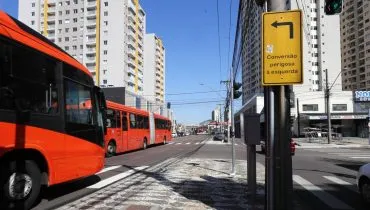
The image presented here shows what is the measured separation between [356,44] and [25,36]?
133630mm

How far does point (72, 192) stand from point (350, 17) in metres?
136

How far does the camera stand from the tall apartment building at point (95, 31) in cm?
10744

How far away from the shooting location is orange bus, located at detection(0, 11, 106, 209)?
25.2 feet

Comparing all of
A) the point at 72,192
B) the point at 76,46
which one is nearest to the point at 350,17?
the point at 76,46

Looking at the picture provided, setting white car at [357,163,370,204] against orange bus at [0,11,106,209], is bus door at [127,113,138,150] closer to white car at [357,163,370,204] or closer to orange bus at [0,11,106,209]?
orange bus at [0,11,106,209]

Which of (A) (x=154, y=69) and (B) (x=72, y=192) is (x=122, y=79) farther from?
(B) (x=72, y=192)

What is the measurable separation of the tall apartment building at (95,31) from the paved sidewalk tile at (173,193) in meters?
94.3

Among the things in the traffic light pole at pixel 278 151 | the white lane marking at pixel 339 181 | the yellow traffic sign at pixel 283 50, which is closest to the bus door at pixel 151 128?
the white lane marking at pixel 339 181

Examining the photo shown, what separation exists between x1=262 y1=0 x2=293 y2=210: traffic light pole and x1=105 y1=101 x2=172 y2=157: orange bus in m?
16.4

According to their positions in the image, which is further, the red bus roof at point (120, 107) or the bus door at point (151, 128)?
the bus door at point (151, 128)

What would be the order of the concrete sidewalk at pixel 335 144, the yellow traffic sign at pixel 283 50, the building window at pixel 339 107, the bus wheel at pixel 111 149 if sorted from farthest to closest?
the building window at pixel 339 107
the concrete sidewalk at pixel 335 144
the bus wheel at pixel 111 149
the yellow traffic sign at pixel 283 50

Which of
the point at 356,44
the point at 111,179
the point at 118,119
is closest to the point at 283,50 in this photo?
the point at 111,179

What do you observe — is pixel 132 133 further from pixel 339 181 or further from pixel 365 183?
pixel 365 183

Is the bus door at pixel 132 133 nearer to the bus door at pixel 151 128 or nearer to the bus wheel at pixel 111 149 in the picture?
the bus wheel at pixel 111 149
